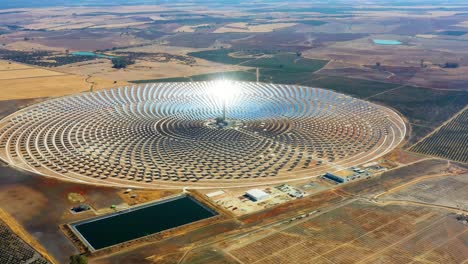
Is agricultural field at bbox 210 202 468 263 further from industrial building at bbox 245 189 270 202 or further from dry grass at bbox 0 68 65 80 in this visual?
dry grass at bbox 0 68 65 80

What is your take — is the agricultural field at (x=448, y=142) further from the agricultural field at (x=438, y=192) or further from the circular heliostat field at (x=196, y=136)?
the agricultural field at (x=438, y=192)

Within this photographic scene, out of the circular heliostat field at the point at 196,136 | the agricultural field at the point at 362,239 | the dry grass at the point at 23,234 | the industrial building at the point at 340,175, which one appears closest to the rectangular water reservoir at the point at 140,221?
the dry grass at the point at 23,234

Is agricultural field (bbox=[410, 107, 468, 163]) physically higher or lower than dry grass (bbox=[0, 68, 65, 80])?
lower

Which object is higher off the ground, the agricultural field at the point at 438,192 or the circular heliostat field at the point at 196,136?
the circular heliostat field at the point at 196,136

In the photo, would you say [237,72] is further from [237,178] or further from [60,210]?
[60,210]

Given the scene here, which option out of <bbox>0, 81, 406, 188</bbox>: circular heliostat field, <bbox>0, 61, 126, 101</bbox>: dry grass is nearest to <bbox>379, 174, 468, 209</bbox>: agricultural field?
<bbox>0, 81, 406, 188</bbox>: circular heliostat field

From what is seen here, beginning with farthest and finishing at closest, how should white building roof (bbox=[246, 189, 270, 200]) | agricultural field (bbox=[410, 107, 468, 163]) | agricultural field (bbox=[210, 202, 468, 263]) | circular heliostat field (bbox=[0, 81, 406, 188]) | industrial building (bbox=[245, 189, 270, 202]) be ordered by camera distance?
agricultural field (bbox=[410, 107, 468, 163])
circular heliostat field (bbox=[0, 81, 406, 188])
white building roof (bbox=[246, 189, 270, 200])
industrial building (bbox=[245, 189, 270, 202])
agricultural field (bbox=[210, 202, 468, 263])

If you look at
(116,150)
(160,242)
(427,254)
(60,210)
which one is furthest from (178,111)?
(427,254)
